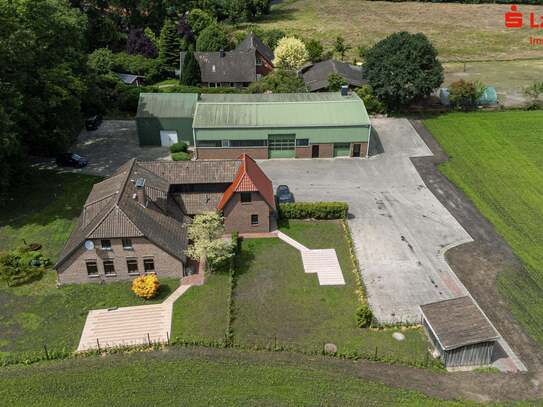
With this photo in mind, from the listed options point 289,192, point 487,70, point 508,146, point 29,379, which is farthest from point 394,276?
point 487,70

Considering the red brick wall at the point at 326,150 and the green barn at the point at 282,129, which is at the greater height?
the green barn at the point at 282,129

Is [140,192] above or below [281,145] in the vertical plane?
above

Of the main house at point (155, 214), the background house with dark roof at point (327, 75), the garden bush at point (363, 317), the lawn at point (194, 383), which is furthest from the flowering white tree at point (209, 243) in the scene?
the background house with dark roof at point (327, 75)

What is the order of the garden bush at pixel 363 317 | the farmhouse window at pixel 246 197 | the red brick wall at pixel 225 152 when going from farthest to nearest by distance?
the red brick wall at pixel 225 152, the farmhouse window at pixel 246 197, the garden bush at pixel 363 317

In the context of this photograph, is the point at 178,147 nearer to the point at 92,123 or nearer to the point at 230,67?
the point at 92,123

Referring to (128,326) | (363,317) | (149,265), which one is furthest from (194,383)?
(363,317)

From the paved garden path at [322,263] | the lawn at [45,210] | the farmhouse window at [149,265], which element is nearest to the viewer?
the farmhouse window at [149,265]

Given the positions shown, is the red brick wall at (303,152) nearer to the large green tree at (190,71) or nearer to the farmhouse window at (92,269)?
the large green tree at (190,71)
